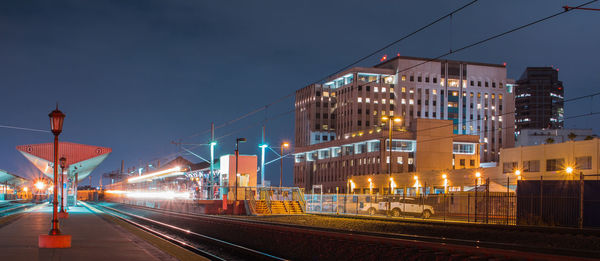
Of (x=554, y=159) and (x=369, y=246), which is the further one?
(x=554, y=159)

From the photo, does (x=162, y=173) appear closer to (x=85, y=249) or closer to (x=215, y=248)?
(x=215, y=248)

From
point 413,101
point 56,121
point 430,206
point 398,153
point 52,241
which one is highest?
point 413,101

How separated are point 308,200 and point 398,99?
102 m

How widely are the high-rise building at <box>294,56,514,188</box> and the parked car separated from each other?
99.5m

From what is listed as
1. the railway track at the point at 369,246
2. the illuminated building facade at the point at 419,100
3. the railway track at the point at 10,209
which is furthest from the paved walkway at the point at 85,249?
the illuminated building facade at the point at 419,100

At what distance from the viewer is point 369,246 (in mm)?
19797

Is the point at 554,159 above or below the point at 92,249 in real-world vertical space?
above

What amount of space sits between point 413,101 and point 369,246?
14085 centimetres

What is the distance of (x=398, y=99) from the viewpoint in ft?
514

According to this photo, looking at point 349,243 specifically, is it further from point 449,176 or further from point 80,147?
point 449,176

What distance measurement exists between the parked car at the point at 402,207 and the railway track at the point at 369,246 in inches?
561

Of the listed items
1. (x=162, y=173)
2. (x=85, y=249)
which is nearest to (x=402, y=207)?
(x=85, y=249)

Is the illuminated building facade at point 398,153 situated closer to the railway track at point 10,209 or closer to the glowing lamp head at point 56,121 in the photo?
the railway track at point 10,209

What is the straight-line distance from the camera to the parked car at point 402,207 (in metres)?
→ 42.6
